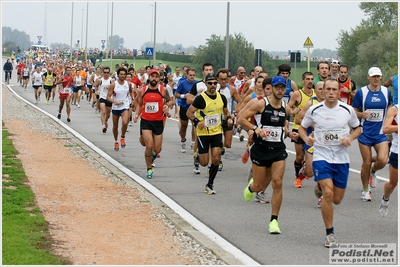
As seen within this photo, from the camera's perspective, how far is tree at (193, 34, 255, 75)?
6762cm

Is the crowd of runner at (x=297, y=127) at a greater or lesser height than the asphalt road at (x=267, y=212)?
greater

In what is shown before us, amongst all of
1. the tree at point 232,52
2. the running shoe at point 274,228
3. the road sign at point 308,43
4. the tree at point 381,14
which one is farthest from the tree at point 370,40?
the running shoe at point 274,228

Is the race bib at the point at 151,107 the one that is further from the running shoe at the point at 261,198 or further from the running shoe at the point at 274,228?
the running shoe at the point at 274,228

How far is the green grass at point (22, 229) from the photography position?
8445 mm

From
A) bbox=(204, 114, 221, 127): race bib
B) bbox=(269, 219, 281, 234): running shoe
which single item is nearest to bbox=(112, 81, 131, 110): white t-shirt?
bbox=(204, 114, 221, 127): race bib

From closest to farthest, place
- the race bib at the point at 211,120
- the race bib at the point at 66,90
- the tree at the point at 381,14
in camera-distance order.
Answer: the race bib at the point at 211,120 → the race bib at the point at 66,90 → the tree at the point at 381,14

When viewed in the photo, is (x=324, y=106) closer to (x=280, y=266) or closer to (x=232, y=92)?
(x=280, y=266)

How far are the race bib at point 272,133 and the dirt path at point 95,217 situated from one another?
63.7 inches

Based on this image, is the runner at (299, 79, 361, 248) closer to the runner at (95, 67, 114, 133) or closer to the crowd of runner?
the crowd of runner

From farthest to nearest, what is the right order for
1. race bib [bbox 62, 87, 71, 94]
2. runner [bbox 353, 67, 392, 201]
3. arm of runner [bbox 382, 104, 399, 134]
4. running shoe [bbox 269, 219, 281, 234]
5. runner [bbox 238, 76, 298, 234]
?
race bib [bbox 62, 87, 71, 94], runner [bbox 353, 67, 392, 201], runner [bbox 238, 76, 298, 234], arm of runner [bbox 382, 104, 399, 134], running shoe [bbox 269, 219, 281, 234]

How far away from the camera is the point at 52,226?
10.4 metres

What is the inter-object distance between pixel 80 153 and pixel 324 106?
978 centimetres

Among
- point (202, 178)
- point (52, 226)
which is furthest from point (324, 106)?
point (202, 178)

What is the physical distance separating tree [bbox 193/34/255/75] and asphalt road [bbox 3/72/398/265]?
49.0 m
